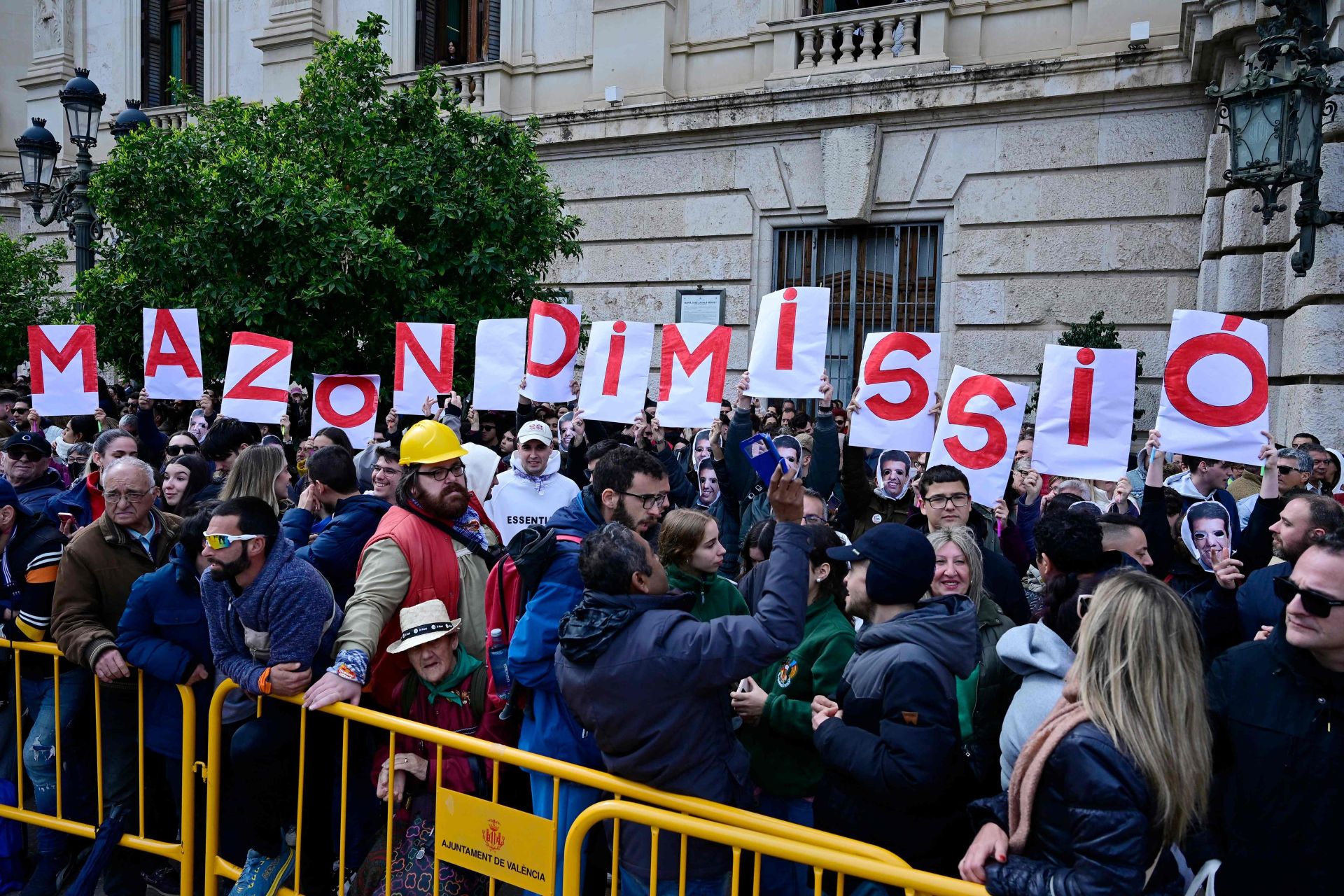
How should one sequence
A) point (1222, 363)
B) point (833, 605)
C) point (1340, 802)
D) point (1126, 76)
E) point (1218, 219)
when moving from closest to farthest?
point (1340, 802)
point (833, 605)
point (1222, 363)
point (1218, 219)
point (1126, 76)

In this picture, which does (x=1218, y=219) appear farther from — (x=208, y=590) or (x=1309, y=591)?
(x=208, y=590)

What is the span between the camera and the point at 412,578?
3.78 metres

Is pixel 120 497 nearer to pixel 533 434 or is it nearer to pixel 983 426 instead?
pixel 533 434

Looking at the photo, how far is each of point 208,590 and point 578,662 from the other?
160cm

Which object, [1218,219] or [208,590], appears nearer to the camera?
[208,590]

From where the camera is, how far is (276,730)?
12.0 ft

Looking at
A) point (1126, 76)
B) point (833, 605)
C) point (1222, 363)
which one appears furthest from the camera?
point (1126, 76)

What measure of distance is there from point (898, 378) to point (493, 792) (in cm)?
387

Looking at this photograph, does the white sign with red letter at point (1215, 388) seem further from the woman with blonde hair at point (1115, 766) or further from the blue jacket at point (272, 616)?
the blue jacket at point (272, 616)

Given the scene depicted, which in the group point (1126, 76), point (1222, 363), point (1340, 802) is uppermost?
point (1126, 76)

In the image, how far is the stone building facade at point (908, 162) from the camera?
34.4ft

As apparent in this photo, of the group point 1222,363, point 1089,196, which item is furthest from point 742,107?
point 1222,363

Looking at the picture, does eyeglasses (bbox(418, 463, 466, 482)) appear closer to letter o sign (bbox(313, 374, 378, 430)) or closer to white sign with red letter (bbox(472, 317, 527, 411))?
white sign with red letter (bbox(472, 317, 527, 411))

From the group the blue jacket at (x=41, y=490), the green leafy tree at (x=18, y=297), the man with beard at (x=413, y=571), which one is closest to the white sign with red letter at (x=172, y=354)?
the blue jacket at (x=41, y=490)
